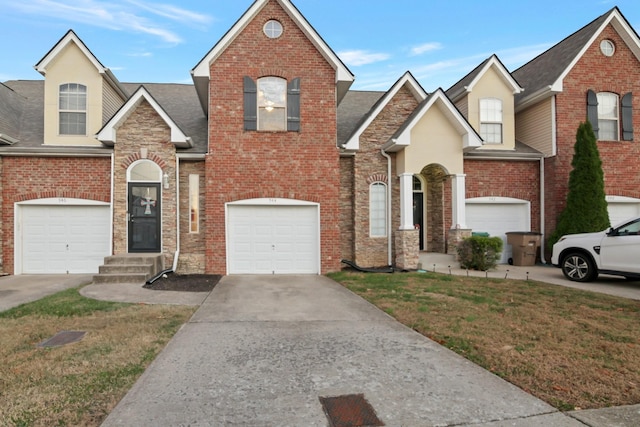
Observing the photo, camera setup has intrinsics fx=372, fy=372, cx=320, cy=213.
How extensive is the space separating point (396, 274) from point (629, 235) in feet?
18.4

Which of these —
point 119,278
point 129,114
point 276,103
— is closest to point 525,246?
point 276,103

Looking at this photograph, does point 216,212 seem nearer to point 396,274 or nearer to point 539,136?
point 396,274

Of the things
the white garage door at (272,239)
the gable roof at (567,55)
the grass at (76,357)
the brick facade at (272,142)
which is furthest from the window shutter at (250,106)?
the gable roof at (567,55)

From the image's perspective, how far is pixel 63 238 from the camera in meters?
11.5

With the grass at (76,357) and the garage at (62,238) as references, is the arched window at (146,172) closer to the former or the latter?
the garage at (62,238)

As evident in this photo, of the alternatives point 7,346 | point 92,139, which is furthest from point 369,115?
point 7,346

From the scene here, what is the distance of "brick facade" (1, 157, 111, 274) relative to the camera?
11156 mm

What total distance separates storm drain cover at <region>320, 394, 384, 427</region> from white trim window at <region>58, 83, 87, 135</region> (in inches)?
483

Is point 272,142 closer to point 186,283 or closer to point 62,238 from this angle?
point 186,283

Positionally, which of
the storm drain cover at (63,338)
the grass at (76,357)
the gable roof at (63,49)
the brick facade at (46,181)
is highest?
the gable roof at (63,49)

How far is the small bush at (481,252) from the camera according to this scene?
1138 cm

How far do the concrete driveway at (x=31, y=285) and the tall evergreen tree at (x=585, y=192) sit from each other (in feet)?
48.7

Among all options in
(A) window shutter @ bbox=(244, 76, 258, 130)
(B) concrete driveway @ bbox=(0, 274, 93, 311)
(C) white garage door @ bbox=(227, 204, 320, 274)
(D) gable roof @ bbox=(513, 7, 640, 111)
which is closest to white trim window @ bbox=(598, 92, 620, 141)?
(D) gable roof @ bbox=(513, 7, 640, 111)

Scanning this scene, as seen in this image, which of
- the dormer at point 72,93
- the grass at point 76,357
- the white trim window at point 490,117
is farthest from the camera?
the white trim window at point 490,117
